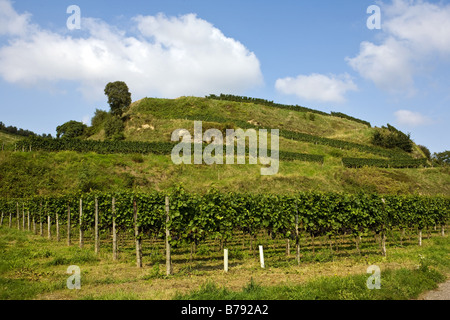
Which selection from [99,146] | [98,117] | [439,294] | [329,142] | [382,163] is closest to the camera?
[439,294]

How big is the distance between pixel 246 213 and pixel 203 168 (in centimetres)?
3440

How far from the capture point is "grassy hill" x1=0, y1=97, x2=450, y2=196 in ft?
129

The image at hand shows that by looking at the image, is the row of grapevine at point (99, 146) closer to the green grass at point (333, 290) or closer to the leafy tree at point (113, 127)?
the leafy tree at point (113, 127)

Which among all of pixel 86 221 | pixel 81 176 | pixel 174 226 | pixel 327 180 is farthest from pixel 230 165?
pixel 174 226

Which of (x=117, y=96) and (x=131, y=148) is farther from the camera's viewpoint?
(x=117, y=96)

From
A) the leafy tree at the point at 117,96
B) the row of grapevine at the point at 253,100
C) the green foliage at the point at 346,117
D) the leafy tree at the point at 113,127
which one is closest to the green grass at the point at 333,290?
the leafy tree at the point at 113,127

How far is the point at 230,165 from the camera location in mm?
52500

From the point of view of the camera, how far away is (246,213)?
1670 centimetres

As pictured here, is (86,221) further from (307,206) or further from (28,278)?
(307,206)

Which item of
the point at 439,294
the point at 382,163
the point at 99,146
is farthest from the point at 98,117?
the point at 439,294

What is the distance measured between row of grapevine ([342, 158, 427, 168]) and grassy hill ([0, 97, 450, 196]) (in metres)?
1.81

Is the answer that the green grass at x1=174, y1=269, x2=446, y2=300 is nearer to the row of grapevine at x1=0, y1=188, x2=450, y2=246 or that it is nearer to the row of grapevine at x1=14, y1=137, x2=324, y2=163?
the row of grapevine at x1=0, y1=188, x2=450, y2=246

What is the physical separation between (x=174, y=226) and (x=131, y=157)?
3980cm

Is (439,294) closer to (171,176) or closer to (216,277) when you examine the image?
(216,277)
